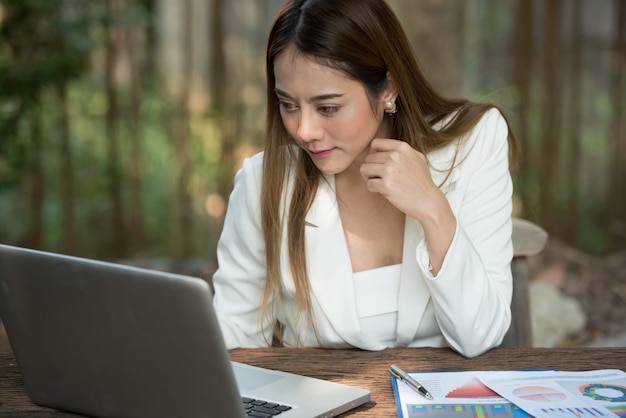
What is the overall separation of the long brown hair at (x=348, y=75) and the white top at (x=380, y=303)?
0.13 m

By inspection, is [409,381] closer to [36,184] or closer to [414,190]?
[414,190]

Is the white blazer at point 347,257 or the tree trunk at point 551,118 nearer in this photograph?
the white blazer at point 347,257

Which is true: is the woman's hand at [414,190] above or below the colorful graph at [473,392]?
above

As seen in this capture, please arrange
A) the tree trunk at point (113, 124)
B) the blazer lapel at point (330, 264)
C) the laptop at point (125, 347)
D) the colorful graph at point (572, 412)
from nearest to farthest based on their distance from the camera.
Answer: the laptop at point (125, 347) < the colorful graph at point (572, 412) < the blazer lapel at point (330, 264) < the tree trunk at point (113, 124)

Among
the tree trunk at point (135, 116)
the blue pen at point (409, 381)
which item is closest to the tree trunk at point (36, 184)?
the tree trunk at point (135, 116)

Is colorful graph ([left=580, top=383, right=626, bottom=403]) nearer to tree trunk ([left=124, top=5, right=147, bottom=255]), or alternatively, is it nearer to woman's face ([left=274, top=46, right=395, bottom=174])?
woman's face ([left=274, top=46, right=395, bottom=174])

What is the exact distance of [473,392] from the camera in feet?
5.11

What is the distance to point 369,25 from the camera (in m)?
2.01

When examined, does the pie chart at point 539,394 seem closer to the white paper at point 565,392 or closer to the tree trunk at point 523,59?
the white paper at point 565,392

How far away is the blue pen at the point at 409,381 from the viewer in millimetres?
1540

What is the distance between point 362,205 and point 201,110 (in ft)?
8.60

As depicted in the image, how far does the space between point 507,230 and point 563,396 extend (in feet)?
2.14

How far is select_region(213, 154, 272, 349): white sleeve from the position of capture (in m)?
2.18

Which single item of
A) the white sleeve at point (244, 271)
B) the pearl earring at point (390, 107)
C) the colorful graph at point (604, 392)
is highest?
the pearl earring at point (390, 107)
